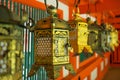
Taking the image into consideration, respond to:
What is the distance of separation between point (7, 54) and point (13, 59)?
45 mm

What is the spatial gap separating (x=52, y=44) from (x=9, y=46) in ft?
1.02

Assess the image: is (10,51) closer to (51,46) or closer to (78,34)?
(51,46)

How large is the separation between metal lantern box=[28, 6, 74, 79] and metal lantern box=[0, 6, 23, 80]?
23 centimetres

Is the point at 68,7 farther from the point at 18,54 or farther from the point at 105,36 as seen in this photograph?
the point at 18,54

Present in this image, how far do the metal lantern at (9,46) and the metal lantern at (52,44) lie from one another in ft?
0.76

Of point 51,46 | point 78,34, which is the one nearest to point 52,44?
point 51,46

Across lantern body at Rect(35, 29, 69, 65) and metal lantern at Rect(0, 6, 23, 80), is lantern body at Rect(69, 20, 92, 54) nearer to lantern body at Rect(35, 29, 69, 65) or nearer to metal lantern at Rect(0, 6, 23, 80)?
lantern body at Rect(35, 29, 69, 65)

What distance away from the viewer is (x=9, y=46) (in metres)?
0.99

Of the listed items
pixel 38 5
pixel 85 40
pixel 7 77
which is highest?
pixel 38 5

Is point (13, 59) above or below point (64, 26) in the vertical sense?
below

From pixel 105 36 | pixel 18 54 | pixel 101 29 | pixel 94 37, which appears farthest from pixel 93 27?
pixel 18 54

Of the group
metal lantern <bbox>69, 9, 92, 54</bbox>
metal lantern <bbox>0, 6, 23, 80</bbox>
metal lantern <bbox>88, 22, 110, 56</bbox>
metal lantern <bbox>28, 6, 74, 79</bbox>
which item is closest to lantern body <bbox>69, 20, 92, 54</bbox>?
metal lantern <bbox>69, 9, 92, 54</bbox>

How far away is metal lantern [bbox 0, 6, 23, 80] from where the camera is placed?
94cm

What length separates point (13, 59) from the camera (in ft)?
3.34
